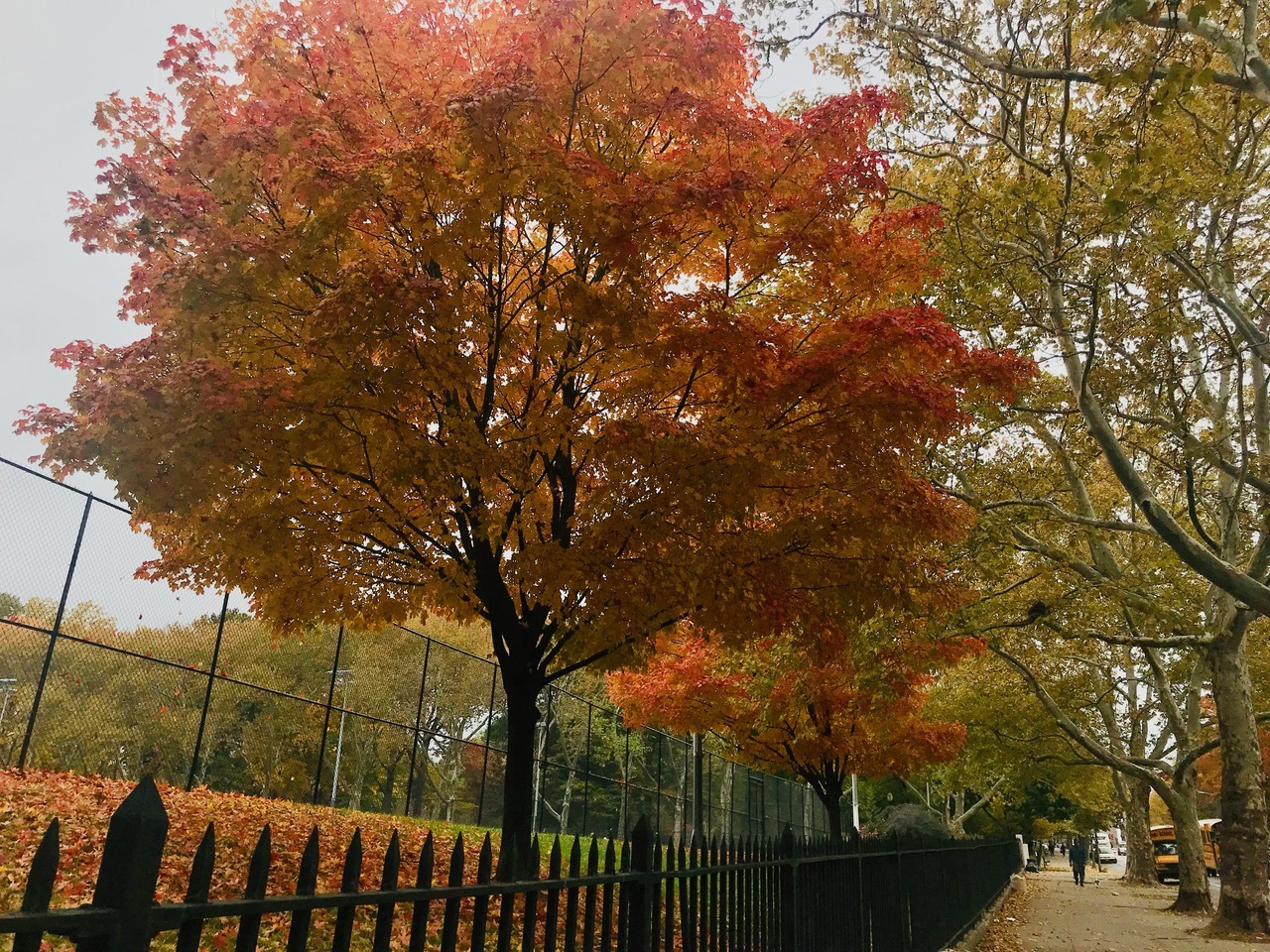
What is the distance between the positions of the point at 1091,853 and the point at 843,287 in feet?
299

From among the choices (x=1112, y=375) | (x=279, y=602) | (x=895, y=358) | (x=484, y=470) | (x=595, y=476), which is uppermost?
(x=1112, y=375)

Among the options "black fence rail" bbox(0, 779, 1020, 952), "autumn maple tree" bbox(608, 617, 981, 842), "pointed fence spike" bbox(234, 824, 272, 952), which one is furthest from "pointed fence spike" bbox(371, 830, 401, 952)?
"autumn maple tree" bbox(608, 617, 981, 842)

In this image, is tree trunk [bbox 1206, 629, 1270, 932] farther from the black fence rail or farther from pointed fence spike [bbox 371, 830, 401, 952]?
pointed fence spike [bbox 371, 830, 401, 952]

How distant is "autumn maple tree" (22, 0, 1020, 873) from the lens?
6.26 metres

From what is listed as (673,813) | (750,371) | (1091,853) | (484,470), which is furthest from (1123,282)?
(1091,853)

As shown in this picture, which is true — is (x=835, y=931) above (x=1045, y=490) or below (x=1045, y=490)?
below

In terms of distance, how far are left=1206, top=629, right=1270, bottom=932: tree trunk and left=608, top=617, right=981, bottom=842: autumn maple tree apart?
461 cm

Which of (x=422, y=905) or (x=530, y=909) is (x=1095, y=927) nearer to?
(x=530, y=909)

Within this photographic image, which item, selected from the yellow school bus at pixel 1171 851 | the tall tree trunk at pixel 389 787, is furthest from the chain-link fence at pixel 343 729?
the yellow school bus at pixel 1171 851

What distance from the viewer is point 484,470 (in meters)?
6.79

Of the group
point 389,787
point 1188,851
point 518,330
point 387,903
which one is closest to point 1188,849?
point 1188,851

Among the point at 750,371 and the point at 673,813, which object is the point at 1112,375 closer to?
the point at 750,371

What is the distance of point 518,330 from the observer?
7.71m

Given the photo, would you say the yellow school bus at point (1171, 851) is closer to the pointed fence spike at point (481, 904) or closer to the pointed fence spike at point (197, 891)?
the pointed fence spike at point (481, 904)
